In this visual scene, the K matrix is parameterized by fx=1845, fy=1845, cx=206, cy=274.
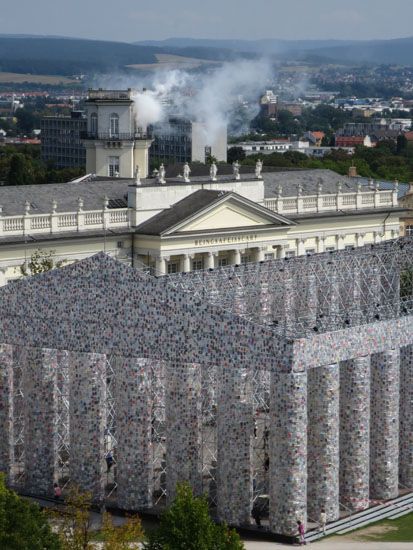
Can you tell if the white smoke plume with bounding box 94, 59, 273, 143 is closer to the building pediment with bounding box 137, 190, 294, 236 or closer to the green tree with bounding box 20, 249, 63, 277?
the building pediment with bounding box 137, 190, 294, 236

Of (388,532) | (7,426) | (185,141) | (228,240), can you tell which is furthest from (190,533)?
(185,141)

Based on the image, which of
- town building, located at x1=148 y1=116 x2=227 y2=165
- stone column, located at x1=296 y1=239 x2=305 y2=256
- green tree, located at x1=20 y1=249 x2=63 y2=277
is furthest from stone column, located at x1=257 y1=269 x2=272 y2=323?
town building, located at x1=148 y1=116 x2=227 y2=165

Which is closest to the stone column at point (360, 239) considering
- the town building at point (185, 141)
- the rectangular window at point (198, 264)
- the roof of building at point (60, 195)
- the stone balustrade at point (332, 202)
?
the stone balustrade at point (332, 202)

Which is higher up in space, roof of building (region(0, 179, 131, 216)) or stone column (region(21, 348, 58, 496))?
roof of building (region(0, 179, 131, 216))

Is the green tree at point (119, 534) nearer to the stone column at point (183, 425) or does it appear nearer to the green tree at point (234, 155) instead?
the stone column at point (183, 425)

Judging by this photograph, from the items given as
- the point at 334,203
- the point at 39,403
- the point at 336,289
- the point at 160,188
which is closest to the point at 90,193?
the point at 160,188

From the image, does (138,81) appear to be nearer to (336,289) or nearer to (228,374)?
(336,289)

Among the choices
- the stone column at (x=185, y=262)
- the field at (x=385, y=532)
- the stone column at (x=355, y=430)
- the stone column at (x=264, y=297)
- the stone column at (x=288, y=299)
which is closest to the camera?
the field at (x=385, y=532)
